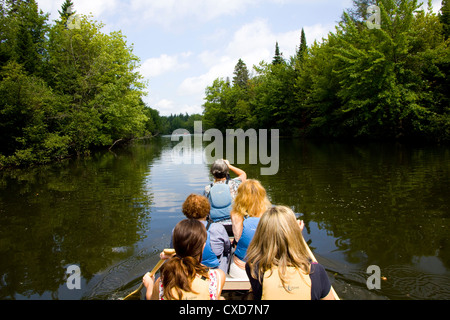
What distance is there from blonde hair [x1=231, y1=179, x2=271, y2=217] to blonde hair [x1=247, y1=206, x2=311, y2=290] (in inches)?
55.7

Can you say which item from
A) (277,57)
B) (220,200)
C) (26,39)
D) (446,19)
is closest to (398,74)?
(446,19)

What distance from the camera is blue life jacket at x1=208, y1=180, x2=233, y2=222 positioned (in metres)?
4.70

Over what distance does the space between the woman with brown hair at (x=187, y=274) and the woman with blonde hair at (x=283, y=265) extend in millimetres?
389

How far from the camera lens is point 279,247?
7.76ft

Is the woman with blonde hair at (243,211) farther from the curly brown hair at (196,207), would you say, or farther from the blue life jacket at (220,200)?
the blue life jacket at (220,200)

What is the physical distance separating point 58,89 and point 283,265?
30.5m

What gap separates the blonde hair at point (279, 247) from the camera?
2.32m

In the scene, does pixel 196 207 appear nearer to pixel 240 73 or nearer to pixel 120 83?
pixel 120 83

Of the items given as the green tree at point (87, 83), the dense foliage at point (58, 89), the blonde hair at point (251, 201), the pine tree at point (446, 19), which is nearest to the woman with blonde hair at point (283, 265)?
the blonde hair at point (251, 201)

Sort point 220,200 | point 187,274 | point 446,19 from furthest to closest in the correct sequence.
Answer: point 446,19
point 220,200
point 187,274

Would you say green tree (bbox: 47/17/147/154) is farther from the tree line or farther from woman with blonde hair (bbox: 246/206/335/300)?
woman with blonde hair (bbox: 246/206/335/300)

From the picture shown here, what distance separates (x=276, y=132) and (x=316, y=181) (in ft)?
130

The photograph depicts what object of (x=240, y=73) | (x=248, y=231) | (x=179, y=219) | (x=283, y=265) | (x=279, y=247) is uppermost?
(x=240, y=73)
